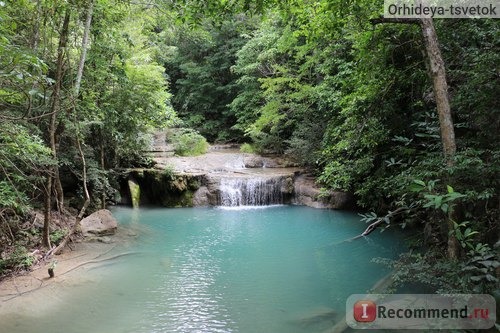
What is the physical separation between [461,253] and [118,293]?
521cm

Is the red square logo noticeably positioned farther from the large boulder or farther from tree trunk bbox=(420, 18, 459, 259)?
the large boulder

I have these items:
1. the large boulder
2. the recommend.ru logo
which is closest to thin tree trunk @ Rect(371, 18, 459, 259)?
the recommend.ru logo

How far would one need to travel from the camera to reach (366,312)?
4965 mm

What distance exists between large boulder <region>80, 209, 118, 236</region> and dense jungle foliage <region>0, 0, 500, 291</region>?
1.16m

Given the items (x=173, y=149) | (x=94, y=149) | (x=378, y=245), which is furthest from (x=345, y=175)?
(x=173, y=149)

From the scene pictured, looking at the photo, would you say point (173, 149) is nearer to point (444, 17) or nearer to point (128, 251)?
point (128, 251)

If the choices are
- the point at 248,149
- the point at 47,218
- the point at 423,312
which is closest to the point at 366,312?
the point at 423,312

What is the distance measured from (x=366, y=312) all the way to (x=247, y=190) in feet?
35.3

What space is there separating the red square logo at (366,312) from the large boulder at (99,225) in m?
6.76

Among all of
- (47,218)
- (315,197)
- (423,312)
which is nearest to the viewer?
(423,312)

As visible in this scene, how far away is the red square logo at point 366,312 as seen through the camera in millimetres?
4848

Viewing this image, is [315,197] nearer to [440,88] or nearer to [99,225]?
[99,225]

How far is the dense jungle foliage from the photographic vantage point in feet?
12.5

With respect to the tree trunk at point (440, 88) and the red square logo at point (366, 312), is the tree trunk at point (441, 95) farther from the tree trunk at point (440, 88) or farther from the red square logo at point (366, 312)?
the red square logo at point (366, 312)
